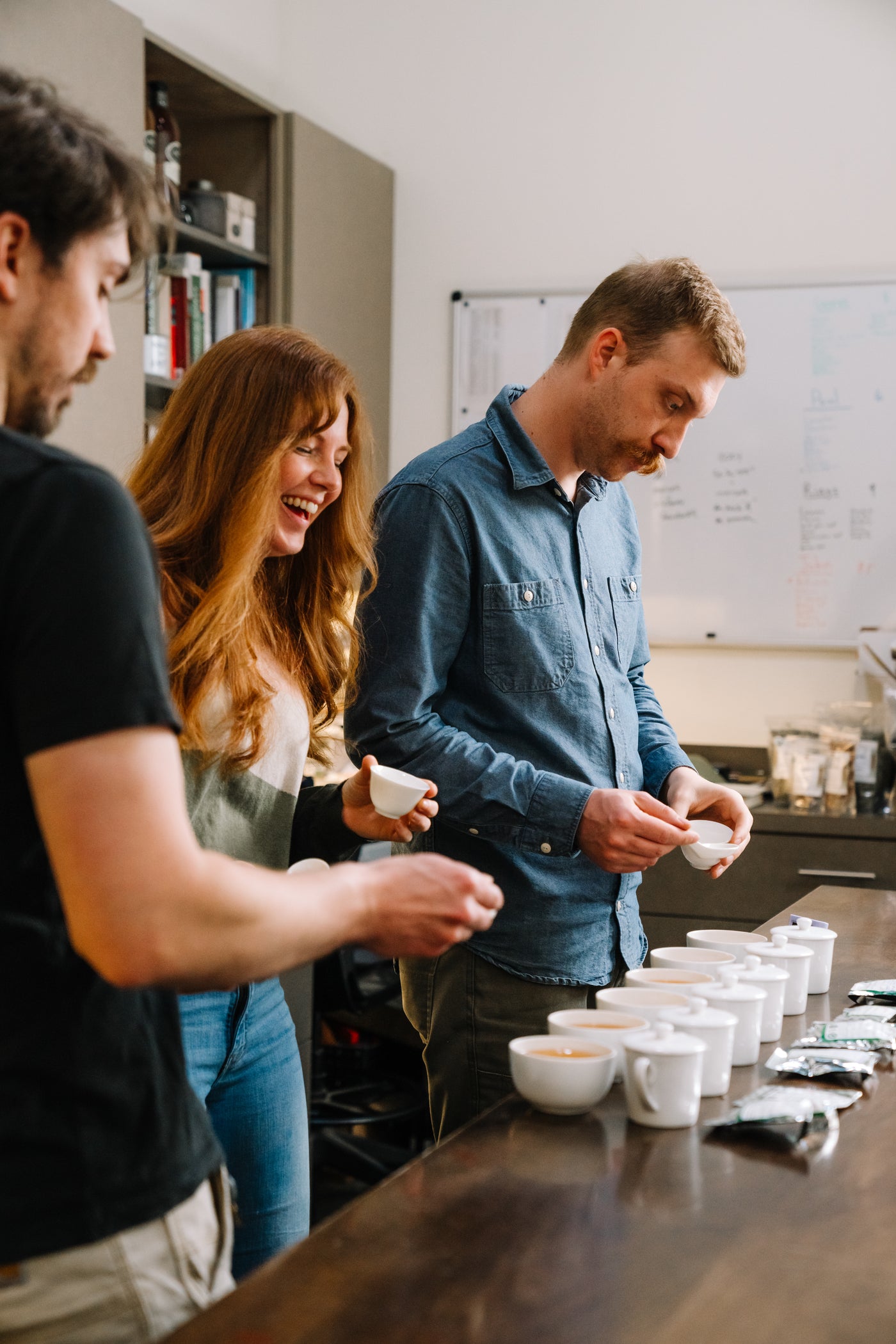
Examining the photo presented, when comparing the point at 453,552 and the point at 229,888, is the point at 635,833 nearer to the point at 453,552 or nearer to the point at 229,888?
the point at 453,552

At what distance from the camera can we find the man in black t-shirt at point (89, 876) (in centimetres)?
74

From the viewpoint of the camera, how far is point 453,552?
1.71 meters

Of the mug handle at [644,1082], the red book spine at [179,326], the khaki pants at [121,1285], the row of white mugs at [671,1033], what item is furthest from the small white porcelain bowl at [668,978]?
the red book spine at [179,326]

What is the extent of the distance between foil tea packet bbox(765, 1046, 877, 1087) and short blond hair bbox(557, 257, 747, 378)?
3.03 feet

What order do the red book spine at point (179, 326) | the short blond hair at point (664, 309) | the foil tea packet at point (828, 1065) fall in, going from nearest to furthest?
the foil tea packet at point (828, 1065)
the short blond hair at point (664, 309)
the red book spine at point (179, 326)

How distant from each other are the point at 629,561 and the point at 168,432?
778 mm

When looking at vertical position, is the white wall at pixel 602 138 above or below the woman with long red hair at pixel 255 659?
above

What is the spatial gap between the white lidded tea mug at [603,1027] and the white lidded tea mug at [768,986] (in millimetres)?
173

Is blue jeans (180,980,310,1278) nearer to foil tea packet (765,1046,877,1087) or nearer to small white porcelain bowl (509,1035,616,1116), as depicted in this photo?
small white porcelain bowl (509,1035,616,1116)

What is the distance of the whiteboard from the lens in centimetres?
352

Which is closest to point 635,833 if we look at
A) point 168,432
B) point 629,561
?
point 629,561

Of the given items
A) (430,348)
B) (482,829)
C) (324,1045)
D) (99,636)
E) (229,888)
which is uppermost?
(430,348)

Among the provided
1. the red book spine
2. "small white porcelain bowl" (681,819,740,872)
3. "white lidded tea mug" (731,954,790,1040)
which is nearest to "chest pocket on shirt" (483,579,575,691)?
"small white porcelain bowl" (681,819,740,872)

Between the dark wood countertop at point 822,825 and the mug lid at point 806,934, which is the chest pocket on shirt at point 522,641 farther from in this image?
the dark wood countertop at point 822,825
